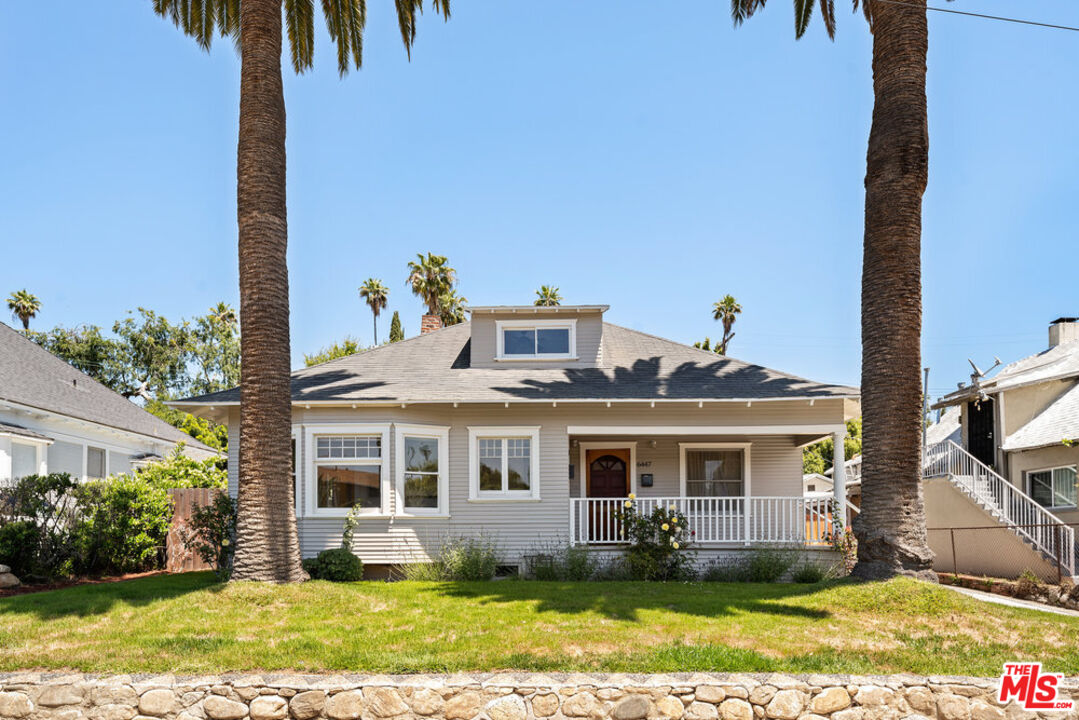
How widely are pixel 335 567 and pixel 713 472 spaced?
8.63m

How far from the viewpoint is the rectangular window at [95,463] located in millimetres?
22053

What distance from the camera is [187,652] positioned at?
859 cm

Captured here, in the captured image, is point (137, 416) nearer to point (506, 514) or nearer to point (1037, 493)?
point (506, 514)

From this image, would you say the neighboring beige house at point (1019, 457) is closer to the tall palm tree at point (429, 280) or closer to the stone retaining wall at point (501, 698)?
the stone retaining wall at point (501, 698)

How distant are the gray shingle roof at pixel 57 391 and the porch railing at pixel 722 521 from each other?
12828 millimetres

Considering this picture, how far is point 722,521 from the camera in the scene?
1631 cm

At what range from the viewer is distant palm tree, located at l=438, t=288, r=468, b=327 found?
148 ft

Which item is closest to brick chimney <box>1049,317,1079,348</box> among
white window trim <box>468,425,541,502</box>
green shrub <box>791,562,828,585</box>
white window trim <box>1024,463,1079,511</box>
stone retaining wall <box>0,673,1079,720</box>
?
white window trim <box>1024,463,1079,511</box>

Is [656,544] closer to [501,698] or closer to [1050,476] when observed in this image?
[501,698]

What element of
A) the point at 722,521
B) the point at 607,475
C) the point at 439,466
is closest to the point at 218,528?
the point at 439,466

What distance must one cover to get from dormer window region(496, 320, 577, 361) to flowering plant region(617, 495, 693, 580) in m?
4.69

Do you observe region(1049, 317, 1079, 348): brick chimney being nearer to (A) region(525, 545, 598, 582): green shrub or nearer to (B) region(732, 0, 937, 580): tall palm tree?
(B) region(732, 0, 937, 580): tall palm tree

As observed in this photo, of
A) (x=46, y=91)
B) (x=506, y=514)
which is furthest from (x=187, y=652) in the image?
(x=46, y=91)

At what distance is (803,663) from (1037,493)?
572 inches
